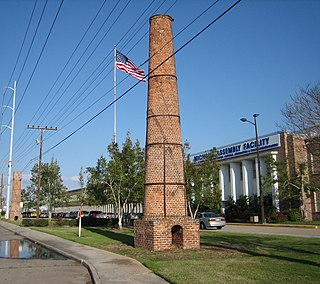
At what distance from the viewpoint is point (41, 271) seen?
37.7 ft

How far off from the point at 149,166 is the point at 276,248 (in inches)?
238

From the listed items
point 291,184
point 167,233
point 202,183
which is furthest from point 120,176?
point 291,184

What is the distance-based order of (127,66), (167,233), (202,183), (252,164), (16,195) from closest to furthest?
(167,233)
(127,66)
(202,183)
(252,164)
(16,195)

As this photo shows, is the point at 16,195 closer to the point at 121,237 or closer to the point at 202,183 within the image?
the point at 202,183

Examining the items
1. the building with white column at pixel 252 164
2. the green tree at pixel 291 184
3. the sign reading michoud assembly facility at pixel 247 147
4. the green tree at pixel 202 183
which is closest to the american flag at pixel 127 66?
the green tree at pixel 202 183

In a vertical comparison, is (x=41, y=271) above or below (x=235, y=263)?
below

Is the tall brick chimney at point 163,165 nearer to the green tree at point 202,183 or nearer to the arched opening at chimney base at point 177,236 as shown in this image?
the arched opening at chimney base at point 177,236

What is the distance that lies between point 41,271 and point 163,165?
6822mm

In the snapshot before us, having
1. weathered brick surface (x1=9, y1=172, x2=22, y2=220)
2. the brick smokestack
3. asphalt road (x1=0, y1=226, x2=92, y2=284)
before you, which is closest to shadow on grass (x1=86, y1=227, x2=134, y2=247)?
the brick smokestack

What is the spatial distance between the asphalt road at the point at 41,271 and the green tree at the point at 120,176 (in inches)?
620

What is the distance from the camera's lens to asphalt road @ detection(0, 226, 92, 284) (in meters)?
10.1

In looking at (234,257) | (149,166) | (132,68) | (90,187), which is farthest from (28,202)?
(234,257)

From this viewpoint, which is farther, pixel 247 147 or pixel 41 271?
pixel 247 147

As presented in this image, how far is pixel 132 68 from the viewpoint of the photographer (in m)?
22.4
